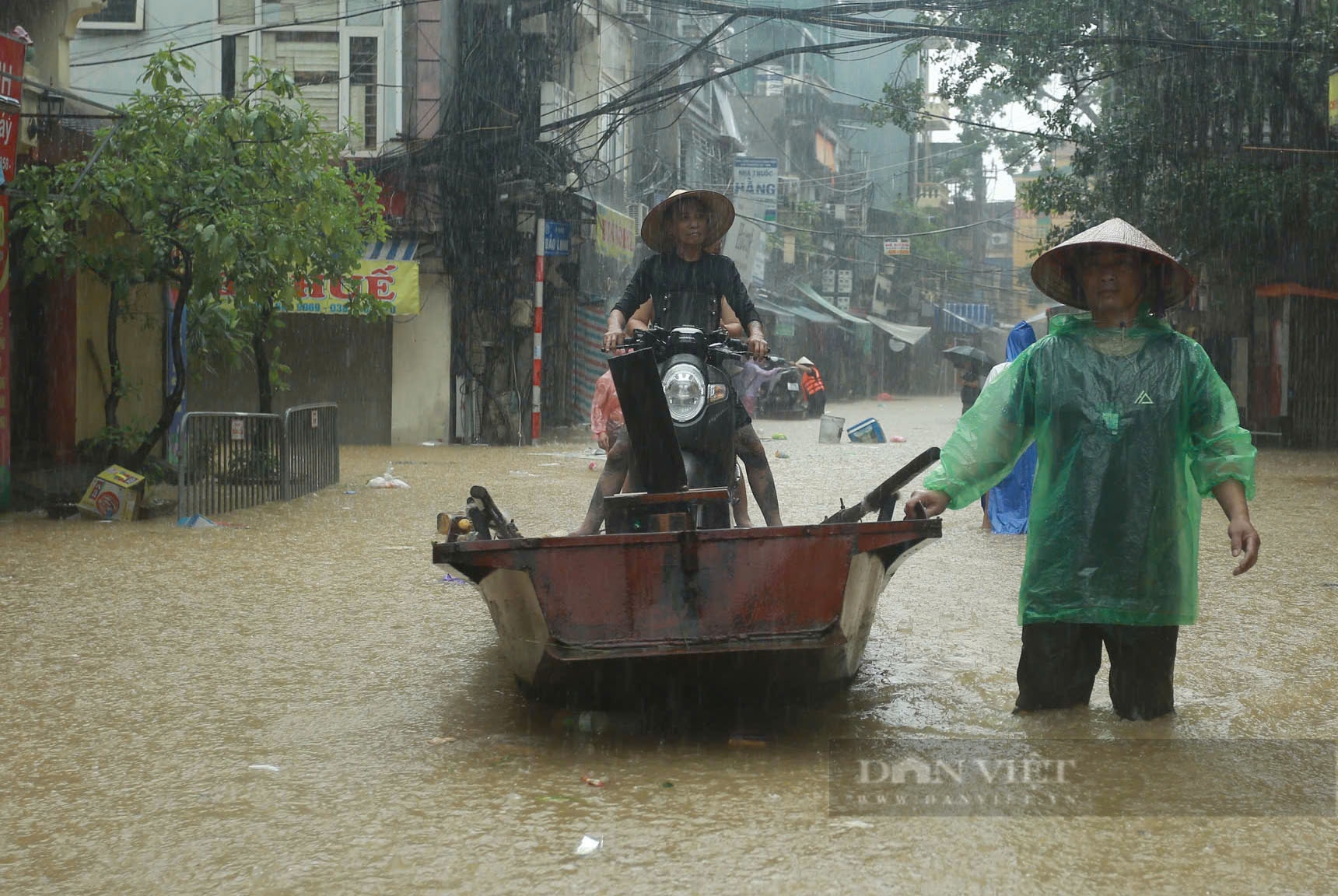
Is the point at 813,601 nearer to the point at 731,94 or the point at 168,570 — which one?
the point at 168,570

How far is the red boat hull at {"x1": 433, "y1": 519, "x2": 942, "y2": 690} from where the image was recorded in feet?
13.8

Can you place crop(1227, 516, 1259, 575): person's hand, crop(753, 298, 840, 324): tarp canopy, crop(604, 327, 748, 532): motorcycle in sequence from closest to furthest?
crop(1227, 516, 1259, 575): person's hand < crop(604, 327, 748, 532): motorcycle < crop(753, 298, 840, 324): tarp canopy

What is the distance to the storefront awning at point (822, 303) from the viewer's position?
152 ft

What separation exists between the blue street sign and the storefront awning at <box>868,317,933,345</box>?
2874 cm

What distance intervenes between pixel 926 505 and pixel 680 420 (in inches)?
41.6

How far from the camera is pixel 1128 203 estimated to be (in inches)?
814

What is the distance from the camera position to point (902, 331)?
50.4m

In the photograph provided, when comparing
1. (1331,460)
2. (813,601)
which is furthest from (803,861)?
(1331,460)

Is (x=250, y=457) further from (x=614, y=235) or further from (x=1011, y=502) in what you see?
(x=614, y=235)

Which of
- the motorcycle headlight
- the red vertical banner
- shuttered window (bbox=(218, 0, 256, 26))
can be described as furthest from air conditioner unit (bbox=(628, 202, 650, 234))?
the motorcycle headlight

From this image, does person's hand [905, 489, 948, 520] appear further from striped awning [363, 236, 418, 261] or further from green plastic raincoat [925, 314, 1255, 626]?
striped awning [363, 236, 418, 261]

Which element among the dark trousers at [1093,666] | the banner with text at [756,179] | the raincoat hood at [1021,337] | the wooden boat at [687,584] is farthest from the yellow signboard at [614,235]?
the wooden boat at [687,584]

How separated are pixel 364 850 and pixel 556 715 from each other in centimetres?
142

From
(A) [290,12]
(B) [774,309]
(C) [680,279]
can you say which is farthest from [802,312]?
(C) [680,279]
